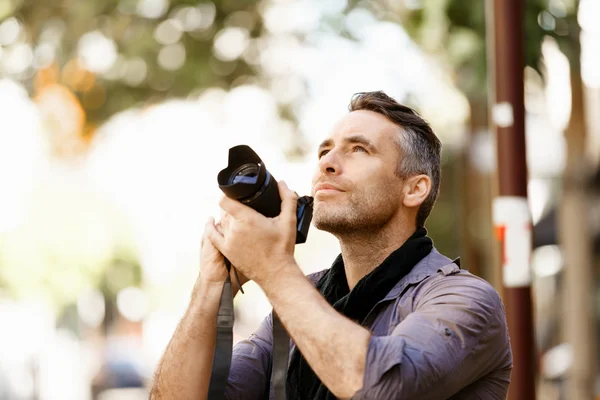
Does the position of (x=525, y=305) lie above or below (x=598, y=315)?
above

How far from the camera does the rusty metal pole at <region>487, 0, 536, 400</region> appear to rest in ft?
14.2

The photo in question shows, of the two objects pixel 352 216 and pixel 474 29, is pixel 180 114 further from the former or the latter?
pixel 352 216

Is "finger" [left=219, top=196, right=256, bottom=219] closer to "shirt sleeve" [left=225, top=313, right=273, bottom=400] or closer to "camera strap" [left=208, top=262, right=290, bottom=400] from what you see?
"camera strap" [left=208, top=262, right=290, bottom=400]

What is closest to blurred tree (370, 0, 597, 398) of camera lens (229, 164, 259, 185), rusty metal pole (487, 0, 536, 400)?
rusty metal pole (487, 0, 536, 400)

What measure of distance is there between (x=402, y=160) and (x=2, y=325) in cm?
1394

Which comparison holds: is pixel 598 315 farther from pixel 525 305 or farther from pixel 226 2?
pixel 525 305

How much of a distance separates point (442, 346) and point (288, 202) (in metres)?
0.51

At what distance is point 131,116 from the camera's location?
980 cm

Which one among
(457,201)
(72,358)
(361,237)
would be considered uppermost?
(361,237)

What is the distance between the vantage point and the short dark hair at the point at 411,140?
9.51ft

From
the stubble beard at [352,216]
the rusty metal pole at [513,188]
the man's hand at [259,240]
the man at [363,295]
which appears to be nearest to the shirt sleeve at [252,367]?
the man at [363,295]

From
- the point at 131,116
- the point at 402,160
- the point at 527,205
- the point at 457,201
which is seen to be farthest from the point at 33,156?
the point at 402,160

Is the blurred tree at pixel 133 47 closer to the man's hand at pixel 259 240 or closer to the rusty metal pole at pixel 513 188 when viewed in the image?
the rusty metal pole at pixel 513 188

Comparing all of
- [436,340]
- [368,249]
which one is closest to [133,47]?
[368,249]
